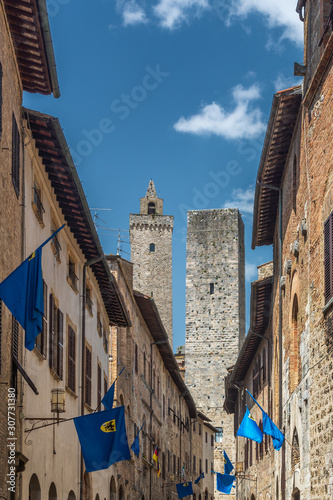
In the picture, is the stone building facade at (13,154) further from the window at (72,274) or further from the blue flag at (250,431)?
the blue flag at (250,431)

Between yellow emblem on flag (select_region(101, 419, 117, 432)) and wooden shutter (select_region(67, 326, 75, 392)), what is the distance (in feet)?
15.0

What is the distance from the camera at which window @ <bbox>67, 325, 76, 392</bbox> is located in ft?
65.7

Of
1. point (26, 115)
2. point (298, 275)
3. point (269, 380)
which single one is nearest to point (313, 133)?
point (298, 275)

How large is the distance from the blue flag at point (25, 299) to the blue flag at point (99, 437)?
431 centimetres

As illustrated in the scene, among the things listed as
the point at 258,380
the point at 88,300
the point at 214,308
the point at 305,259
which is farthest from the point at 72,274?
the point at 214,308

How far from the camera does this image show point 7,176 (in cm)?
1342

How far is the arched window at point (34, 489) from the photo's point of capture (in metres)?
15.4

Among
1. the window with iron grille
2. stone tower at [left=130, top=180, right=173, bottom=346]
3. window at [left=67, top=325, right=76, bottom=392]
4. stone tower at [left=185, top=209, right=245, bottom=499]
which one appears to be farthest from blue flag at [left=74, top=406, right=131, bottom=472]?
stone tower at [left=130, top=180, right=173, bottom=346]

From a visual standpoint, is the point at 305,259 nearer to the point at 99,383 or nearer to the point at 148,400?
the point at 99,383

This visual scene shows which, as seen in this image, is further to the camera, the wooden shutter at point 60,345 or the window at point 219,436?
the window at point 219,436

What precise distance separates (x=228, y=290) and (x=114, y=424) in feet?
178

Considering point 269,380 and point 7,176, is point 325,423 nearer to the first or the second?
point 7,176

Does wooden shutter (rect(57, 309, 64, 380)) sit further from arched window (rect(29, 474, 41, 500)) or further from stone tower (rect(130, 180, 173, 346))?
stone tower (rect(130, 180, 173, 346))

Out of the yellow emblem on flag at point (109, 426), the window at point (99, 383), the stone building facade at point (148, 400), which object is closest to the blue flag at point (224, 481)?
the stone building facade at point (148, 400)
